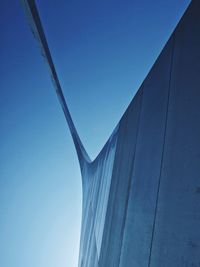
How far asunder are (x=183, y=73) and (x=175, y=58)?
0.43 meters

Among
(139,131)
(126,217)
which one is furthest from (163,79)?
(126,217)

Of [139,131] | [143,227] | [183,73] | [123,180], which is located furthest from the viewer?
[123,180]

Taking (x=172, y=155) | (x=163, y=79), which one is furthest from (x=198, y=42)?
(x=172, y=155)

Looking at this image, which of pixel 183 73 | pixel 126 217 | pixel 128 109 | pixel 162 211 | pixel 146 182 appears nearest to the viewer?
pixel 162 211

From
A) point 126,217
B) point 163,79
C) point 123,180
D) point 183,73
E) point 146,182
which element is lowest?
point 126,217

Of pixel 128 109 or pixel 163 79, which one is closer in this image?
pixel 163 79

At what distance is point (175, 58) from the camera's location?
3.40 meters

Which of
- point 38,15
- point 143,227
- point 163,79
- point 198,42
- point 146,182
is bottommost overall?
point 143,227

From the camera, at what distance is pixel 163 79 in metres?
3.84

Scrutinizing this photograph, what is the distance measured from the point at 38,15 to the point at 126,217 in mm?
5039

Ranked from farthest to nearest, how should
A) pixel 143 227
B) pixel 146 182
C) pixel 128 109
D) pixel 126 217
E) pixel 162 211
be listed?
pixel 128 109
pixel 126 217
pixel 146 182
pixel 143 227
pixel 162 211

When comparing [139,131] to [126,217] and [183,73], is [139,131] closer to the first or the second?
[126,217]

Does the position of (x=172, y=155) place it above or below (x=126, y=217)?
above

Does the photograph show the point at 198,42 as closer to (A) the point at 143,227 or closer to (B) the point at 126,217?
(A) the point at 143,227
